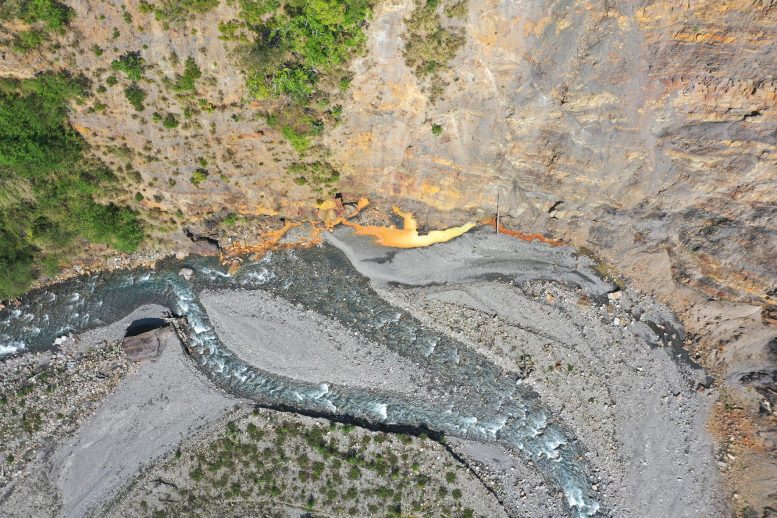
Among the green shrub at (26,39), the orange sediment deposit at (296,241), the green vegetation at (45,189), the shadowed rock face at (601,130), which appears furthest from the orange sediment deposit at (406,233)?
the green shrub at (26,39)

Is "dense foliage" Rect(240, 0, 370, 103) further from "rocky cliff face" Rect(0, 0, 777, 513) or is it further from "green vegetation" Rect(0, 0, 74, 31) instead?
"green vegetation" Rect(0, 0, 74, 31)

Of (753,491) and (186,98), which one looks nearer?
(186,98)

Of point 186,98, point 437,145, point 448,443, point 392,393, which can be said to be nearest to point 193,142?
point 186,98

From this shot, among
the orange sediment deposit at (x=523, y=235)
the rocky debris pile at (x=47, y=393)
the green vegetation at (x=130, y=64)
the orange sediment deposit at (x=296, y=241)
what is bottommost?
the rocky debris pile at (x=47, y=393)

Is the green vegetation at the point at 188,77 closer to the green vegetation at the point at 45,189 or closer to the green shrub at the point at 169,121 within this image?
the green shrub at the point at 169,121

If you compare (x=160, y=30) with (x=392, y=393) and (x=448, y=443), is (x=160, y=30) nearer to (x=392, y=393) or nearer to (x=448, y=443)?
(x=392, y=393)

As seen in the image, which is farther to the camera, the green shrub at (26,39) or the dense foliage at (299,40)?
the dense foliage at (299,40)
